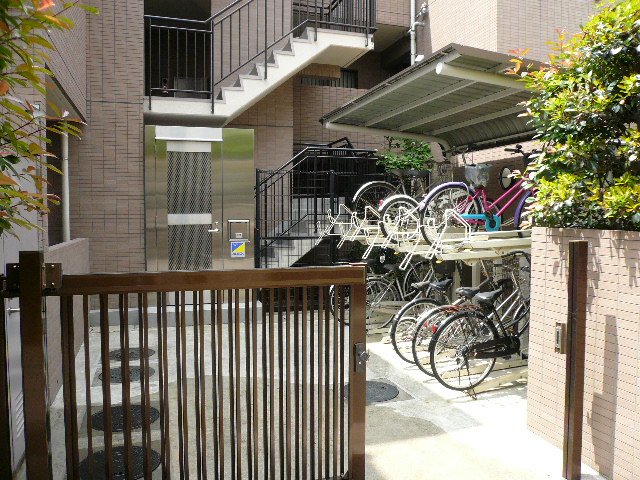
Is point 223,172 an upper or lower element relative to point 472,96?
lower

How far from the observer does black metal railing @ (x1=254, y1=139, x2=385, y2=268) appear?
9827mm

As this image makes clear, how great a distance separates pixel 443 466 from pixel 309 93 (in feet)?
34.8

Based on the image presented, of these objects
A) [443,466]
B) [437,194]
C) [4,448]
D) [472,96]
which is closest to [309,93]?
[472,96]

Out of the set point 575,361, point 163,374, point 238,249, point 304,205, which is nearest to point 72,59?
point 238,249

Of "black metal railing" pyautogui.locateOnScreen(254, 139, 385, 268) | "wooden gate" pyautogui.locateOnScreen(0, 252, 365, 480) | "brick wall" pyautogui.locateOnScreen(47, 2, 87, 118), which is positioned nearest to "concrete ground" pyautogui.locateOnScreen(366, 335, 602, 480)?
"wooden gate" pyautogui.locateOnScreen(0, 252, 365, 480)

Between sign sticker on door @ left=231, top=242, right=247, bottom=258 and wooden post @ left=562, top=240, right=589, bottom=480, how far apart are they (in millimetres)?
6175

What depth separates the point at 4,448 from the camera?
2424 millimetres

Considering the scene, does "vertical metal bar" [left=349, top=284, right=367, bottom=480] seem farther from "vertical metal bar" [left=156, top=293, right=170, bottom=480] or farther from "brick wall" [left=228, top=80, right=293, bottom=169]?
"brick wall" [left=228, top=80, right=293, bottom=169]

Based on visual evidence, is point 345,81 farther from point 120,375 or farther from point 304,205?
point 120,375

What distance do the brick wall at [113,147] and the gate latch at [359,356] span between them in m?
6.93

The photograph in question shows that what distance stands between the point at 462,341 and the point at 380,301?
3.25 m

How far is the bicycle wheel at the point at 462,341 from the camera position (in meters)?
5.39

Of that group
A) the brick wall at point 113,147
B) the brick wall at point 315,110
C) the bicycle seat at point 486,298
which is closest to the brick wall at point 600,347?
the bicycle seat at point 486,298

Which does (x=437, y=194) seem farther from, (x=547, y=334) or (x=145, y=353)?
(x=145, y=353)
